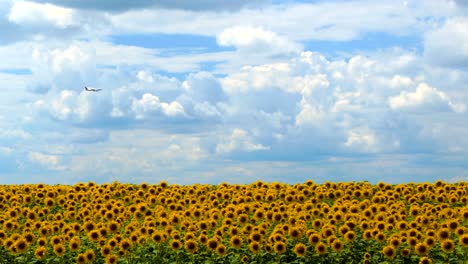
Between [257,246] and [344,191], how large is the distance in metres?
11.9

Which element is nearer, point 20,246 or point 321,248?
point 321,248

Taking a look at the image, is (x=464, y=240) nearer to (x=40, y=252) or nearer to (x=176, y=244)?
(x=176, y=244)

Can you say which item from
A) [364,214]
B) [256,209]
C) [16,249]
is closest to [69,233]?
[16,249]

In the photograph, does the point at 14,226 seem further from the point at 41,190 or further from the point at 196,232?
the point at 41,190

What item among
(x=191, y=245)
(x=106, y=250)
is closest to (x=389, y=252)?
(x=191, y=245)

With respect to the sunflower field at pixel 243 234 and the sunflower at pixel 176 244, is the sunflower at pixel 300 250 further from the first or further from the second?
the sunflower at pixel 176 244

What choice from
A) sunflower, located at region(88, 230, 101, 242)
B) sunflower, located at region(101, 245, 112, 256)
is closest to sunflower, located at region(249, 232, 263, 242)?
sunflower, located at region(101, 245, 112, 256)

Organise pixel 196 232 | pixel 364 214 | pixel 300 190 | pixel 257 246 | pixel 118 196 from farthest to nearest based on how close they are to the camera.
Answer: pixel 118 196, pixel 300 190, pixel 364 214, pixel 196 232, pixel 257 246

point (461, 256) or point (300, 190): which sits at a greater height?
point (300, 190)

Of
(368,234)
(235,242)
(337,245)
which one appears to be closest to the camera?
(337,245)

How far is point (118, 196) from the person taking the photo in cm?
2956

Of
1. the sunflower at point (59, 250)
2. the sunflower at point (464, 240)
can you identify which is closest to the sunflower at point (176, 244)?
the sunflower at point (59, 250)

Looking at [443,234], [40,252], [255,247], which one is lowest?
[40,252]

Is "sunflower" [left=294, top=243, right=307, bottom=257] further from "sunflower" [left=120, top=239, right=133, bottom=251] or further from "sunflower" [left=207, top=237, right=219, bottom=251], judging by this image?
"sunflower" [left=120, top=239, right=133, bottom=251]
